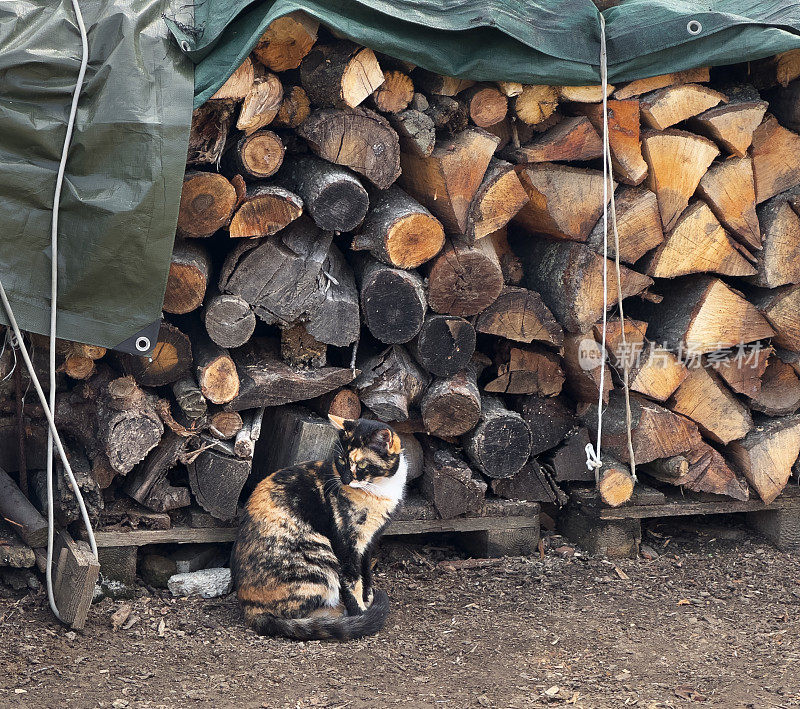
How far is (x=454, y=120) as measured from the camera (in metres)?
3.25

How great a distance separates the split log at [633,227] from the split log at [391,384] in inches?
36.9

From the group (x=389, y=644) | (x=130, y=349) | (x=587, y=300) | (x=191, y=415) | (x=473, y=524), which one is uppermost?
(x=587, y=300)

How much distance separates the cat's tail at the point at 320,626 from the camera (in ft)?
9.67

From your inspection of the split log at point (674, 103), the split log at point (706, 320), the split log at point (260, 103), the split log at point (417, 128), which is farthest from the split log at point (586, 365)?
the split log at point (260, 103)

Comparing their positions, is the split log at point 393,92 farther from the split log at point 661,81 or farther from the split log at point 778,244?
the split log at point 778,244

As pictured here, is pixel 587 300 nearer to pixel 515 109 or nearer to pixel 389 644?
pixel 515 109

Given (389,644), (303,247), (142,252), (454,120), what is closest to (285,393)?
(303,247)

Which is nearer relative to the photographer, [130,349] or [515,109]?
[130,349]

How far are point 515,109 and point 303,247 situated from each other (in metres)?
1.04

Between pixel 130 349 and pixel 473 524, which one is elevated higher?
pixel 130 349

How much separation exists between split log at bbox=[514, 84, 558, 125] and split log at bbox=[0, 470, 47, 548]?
2.47m

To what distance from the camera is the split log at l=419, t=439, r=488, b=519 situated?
353 cm

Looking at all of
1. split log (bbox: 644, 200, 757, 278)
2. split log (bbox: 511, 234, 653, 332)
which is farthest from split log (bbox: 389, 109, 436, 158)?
split log (bbox: 644, 200, 757, 278)

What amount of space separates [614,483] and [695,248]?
109 cm
